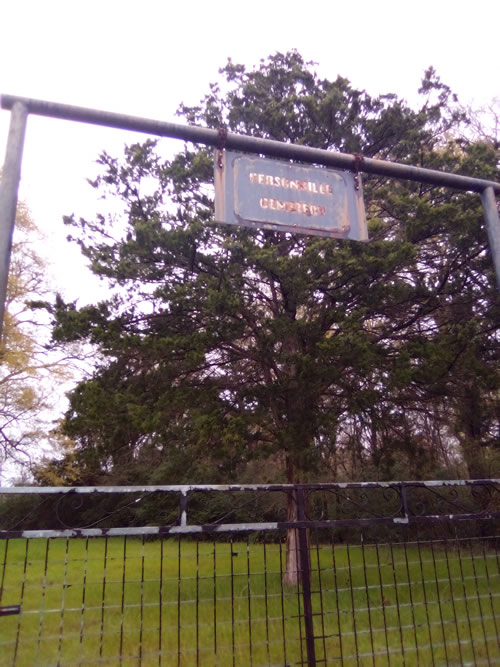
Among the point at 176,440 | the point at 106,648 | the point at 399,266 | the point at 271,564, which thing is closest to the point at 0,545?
the point at 271,564

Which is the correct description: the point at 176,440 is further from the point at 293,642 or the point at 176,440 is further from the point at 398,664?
the point at 398,664

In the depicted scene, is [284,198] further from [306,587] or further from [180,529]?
[306,587]

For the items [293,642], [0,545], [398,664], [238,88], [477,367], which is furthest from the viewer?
[0,545]

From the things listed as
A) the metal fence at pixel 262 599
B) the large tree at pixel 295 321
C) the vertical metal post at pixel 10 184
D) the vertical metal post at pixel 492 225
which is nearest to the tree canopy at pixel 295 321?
the large tree at pixel 295 321

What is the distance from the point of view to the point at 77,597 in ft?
29.0

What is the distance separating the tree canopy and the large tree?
3 cm

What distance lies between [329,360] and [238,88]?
21.4ft

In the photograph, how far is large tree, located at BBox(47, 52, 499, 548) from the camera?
7.95m

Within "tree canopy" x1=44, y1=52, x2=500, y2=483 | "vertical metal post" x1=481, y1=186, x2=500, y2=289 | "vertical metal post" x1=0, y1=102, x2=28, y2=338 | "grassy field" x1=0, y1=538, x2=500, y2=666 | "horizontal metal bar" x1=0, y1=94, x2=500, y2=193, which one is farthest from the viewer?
"tree canopy" x1=44, y1=52, x2=500, y2=483

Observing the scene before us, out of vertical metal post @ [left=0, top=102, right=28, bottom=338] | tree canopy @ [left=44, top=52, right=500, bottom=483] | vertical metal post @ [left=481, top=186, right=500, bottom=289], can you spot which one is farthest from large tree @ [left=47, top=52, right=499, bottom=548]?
vertical metal post @ [left=0, top=102, right=28, bottom=338]

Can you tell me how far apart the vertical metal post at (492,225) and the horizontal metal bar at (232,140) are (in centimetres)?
10

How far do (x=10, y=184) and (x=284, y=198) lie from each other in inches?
72.7

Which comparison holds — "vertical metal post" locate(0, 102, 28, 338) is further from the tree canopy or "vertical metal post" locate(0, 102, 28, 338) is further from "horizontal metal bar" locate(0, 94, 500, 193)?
the tree canopy

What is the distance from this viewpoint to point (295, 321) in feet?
27.1
